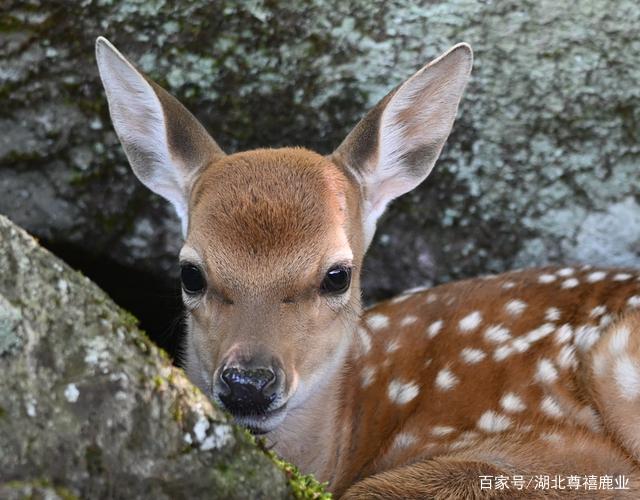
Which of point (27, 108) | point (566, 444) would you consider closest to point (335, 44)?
point (27, 108)

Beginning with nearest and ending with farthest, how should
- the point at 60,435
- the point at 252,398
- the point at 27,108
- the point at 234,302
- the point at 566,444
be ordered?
the point at 60,435 → the point at 252,398 → the point at 234,302 → the point at 566,444 → the point at 27,108

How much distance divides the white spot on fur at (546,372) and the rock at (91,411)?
1.36 metres

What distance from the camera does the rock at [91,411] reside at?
1.95 m

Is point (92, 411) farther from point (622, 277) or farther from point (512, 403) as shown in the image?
point (622, 277)

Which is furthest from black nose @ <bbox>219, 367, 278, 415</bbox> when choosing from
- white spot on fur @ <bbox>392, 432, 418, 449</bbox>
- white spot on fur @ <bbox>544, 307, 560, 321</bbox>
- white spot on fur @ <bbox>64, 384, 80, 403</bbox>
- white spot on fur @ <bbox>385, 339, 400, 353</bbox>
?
white spot on fur @ <bbox>544, 307, 560, 321</bbox>

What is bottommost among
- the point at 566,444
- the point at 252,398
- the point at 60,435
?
A: the point at 566,444

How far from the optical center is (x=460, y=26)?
3803 mm

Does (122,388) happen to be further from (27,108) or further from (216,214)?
(27,108)

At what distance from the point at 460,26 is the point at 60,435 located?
2452 mm

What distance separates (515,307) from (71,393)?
196cm

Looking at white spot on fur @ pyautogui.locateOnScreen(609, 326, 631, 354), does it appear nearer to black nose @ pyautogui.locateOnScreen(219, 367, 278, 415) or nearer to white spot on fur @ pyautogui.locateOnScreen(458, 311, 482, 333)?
white spot on fur @ pyautogui.locateOnScreen(458, 311, 482, 333)

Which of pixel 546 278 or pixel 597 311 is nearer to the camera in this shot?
pixel 597 311

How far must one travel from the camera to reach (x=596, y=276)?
11.7 feet

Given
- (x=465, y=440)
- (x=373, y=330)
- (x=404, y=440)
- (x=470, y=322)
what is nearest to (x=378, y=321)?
(x=373, y=330)
